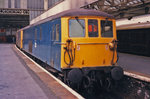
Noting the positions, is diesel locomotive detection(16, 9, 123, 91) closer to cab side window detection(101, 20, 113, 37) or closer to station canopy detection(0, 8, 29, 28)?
cab side window detection(101, 20, 113, 37)

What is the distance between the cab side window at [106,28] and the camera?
804cm

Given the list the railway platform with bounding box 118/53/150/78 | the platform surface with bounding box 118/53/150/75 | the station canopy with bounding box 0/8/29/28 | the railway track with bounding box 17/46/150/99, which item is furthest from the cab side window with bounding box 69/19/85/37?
the station canopy with bounding box 0/8/29/28

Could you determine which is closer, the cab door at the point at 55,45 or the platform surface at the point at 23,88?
the platform surface at the point at 23,88

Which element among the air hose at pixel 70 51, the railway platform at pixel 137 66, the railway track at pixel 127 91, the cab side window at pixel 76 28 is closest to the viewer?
the air hose at pixel 70 51

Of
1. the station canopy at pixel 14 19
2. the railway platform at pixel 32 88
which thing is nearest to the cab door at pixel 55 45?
the railway platform at pixel 32 88

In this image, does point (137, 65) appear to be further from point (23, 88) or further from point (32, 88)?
point (23, 88)

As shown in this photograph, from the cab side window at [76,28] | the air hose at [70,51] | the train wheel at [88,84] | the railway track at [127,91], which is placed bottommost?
the railway track at [127,91]

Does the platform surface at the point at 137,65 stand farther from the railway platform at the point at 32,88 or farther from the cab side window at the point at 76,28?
the railway platform at the point at 32,88

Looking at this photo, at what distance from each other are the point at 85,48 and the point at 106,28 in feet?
4.22

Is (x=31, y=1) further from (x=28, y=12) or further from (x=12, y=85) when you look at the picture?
(x=12, y=85)

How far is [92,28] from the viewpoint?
7.84 meters

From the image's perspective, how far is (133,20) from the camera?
46.4 ft

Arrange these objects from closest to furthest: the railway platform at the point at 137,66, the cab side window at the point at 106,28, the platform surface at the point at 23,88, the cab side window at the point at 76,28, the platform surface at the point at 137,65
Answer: the platform surface at the point at 23,88 < the cab side window at the point at 76,28 < the cab side window at the point at 106,28 < the railway platform at the point at 137,66 < the platform surface at the point at 137,65

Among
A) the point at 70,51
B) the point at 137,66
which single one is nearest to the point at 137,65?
the point at 137,66
